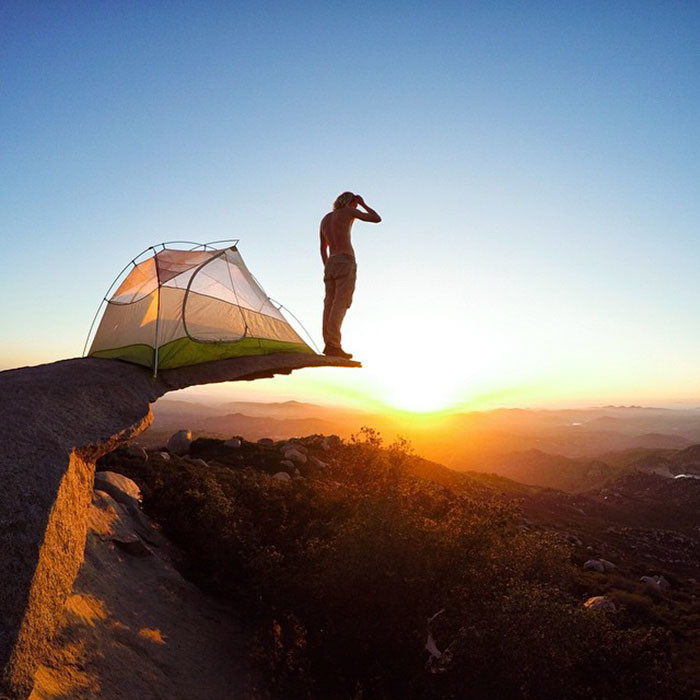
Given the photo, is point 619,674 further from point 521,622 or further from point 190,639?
point 190,639

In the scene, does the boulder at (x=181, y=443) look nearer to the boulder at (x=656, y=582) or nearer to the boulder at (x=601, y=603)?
the boulder at (x=601, y=603)

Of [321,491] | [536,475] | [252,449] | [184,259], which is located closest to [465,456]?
[536,475]

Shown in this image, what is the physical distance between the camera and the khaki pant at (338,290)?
8.97m

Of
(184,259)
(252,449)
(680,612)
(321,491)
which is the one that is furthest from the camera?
(252,449)

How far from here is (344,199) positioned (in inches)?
365

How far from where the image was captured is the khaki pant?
897 cm

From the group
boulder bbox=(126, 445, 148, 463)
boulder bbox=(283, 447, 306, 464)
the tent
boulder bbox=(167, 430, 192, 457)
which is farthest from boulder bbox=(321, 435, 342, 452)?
the tent

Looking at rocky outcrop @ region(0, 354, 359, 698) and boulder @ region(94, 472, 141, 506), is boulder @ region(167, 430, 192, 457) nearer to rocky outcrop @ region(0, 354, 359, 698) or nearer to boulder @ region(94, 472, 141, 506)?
boulder @ region(94, 472, 141, 506)

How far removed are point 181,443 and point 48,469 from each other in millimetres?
20015

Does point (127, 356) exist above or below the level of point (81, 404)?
above

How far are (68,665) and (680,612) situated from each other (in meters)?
20.4

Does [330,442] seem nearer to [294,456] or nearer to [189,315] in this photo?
[294,456]

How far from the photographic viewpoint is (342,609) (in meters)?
8.99

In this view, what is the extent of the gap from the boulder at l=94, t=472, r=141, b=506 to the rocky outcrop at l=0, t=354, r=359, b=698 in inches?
227
